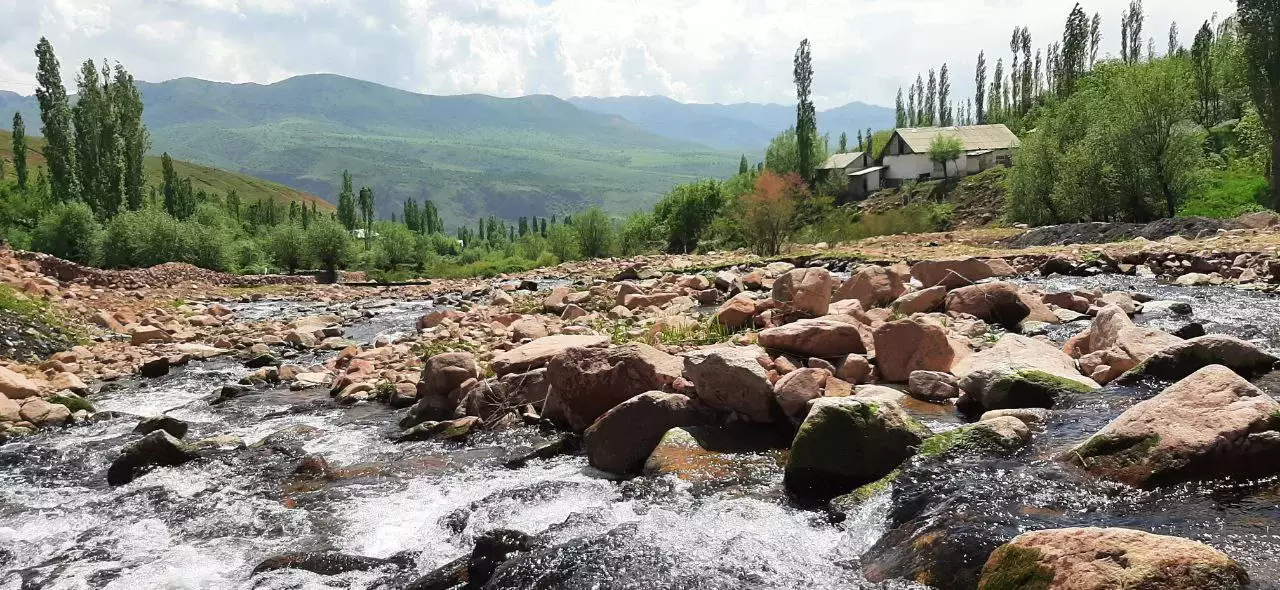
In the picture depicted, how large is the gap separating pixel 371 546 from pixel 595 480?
1.94 metres

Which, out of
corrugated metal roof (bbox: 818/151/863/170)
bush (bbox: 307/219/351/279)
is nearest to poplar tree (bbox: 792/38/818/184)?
corrugated metal roof (bbox: 818/151/863/170)

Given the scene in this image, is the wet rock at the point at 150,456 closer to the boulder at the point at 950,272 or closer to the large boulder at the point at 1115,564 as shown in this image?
the large boulder at the point at 1115,564

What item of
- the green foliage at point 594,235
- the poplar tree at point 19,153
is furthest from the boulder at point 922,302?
the poplar tree at point 19,153

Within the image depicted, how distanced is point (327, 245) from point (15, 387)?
5315 centimetres

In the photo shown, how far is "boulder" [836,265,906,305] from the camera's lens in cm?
1422

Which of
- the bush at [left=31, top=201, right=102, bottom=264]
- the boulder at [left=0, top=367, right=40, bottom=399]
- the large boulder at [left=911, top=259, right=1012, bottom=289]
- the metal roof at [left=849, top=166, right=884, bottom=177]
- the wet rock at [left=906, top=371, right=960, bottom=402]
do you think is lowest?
the boulder at [left=0, top=367, right=40, bottom=399]

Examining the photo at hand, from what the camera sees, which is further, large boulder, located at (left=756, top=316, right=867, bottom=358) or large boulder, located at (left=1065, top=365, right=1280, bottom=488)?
large boulder, located at (left=756, top=316, right=867, bottom=358)

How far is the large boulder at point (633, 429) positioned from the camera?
709cm

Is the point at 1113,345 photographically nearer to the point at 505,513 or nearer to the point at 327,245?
the point at 505,513

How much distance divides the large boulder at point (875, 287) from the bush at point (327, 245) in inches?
2128

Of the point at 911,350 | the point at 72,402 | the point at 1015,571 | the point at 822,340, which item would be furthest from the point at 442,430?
the point at 1015,571

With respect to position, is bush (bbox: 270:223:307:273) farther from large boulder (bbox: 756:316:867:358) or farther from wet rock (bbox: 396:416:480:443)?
large boulder (bbox: 756:316:867:358)

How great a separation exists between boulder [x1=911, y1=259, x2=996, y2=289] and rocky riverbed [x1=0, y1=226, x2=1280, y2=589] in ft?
5.36

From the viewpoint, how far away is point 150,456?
314 inches
